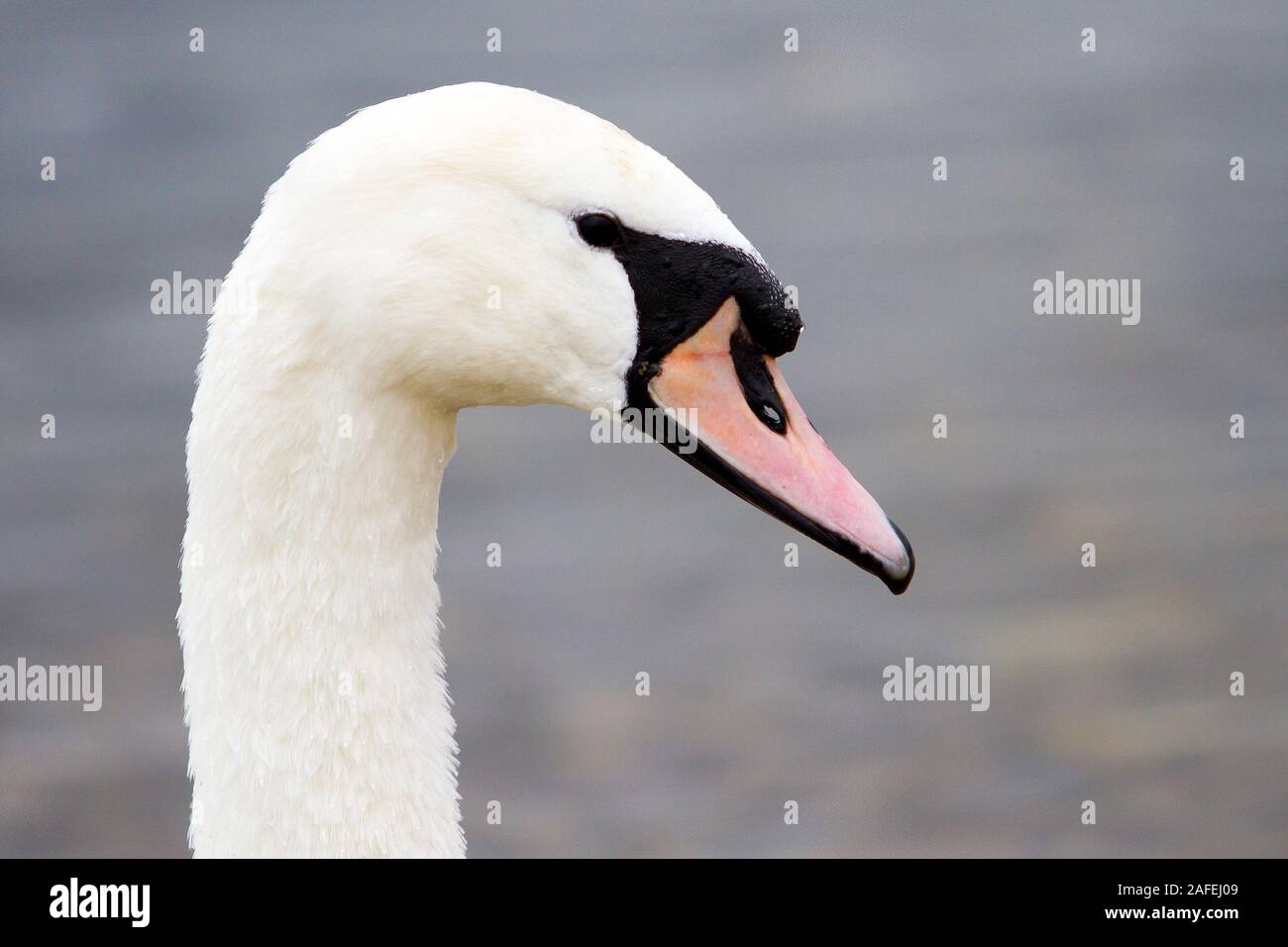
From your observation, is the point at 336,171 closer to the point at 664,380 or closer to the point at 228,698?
the point at 664,380

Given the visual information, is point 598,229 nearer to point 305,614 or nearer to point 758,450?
point 758,450

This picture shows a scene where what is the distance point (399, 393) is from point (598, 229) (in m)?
0.39

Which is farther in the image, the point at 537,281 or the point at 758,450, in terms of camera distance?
the point at 758,450

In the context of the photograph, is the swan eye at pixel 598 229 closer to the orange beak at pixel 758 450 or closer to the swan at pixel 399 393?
the swan at pixel 399 393

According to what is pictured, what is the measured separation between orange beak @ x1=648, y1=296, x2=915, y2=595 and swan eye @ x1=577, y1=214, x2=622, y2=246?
0.22 metres

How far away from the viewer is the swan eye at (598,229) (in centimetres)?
276

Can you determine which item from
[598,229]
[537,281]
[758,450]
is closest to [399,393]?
[537,281]

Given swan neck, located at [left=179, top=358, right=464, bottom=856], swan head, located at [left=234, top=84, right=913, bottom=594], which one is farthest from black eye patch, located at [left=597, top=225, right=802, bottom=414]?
swan neck, located at [left=179, top=358, right=464, bottom=856]

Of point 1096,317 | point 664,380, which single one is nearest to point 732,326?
point 664,380

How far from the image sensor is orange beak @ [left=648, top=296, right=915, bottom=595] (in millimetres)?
2898

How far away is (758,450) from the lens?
116 inches

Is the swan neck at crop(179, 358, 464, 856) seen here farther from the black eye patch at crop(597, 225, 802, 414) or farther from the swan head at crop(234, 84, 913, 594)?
the black eye patch at crop(597, 225, 802, 414)

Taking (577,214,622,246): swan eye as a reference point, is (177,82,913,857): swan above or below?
below

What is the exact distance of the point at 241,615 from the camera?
2811 mm
